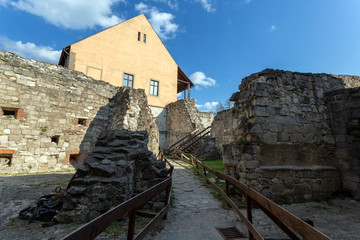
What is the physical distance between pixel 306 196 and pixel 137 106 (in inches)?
277

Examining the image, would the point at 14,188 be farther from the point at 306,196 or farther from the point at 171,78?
the point at 171,78

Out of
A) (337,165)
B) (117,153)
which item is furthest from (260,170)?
(117,153)

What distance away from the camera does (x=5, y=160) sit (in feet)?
21.8

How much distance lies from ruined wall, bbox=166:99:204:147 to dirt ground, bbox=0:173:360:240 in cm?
1172

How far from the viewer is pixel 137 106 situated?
869 cm

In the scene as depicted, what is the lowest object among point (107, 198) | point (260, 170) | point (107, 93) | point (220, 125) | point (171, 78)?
point (107, 198)

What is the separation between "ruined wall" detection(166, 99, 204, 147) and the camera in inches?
640

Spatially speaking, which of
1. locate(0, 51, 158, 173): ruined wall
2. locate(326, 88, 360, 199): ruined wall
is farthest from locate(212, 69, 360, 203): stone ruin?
locate(0, 51, 158, 173): ruined wall

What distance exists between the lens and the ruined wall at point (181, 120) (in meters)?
16.2

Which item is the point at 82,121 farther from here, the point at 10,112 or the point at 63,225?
the point at 63,225

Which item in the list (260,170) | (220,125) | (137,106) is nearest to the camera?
(260,170)

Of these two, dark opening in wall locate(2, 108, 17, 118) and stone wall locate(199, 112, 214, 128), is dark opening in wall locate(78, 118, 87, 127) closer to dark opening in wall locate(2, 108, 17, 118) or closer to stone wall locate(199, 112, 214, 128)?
dark opening in wall locate(2, 108, 17, 118)

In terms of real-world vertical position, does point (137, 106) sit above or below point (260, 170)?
above

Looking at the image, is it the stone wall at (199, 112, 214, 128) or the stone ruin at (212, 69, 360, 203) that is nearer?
the stone ruin at (212, 69, 360, 203)
